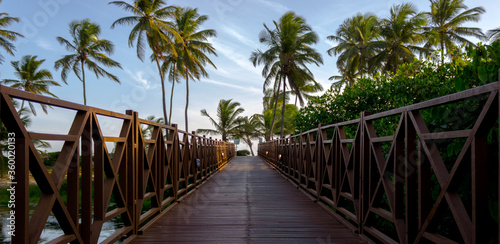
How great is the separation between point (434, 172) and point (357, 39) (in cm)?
2496

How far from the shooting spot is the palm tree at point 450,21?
24.2 meters

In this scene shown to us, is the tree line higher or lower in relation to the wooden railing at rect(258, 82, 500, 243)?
higher

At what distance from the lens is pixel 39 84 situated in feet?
87.4

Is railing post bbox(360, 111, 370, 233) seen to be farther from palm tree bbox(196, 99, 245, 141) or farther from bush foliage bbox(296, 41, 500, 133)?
palm tree bbox(196, 99, 245, 141)

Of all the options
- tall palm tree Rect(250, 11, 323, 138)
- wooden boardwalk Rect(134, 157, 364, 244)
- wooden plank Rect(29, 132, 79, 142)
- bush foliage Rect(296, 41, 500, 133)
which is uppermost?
tall palm tree Rect(250, 11, 323, 138)

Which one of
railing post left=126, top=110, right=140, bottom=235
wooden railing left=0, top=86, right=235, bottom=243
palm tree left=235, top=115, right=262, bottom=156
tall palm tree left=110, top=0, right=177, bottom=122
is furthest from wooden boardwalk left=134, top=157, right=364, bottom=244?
palm tree left=235, top=115, right=262, bottom=156

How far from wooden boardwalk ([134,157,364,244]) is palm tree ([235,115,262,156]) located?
2508cm

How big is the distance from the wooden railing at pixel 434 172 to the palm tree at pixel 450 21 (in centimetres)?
2375

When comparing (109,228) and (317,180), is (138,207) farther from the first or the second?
(109,228)

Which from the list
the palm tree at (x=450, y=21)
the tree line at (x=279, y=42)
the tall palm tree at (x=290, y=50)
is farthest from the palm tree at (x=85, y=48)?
the palm tree at (x=450, y=21)

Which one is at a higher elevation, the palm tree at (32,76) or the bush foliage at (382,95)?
the palm tree at (32,76)

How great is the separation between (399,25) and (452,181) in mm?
24223

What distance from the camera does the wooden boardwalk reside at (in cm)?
338

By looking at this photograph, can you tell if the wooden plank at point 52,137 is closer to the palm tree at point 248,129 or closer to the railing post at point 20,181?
the railing post at point 20,181
